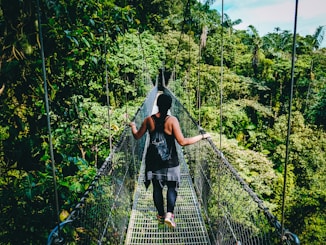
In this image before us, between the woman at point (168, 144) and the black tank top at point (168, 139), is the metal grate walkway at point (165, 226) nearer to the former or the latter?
the woman at point (168, 144)

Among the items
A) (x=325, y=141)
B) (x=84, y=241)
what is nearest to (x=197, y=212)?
(x=84, y=241)

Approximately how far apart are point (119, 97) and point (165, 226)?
5442mm

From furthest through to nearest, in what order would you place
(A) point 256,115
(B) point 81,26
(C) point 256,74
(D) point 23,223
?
(C) point 256,74, (A) point 256,115, (B) point 81,26, (D) point 23,223

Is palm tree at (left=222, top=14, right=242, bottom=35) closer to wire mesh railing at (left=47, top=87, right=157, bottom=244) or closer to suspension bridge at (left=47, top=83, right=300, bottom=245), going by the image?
suspension bridge at (left=47, top=83, right=300, bottom=245)

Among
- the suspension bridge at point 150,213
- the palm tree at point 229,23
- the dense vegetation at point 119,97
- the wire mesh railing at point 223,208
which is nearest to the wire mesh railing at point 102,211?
the suspension bridge at point 150,213

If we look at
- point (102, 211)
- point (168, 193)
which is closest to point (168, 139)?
point (168, 193)

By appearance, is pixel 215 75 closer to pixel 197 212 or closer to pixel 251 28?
pixel 251 28

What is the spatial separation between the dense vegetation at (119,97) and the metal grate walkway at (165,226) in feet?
1.92

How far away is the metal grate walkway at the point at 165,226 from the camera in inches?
72.8

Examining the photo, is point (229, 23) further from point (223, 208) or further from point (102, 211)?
point (102, 211)

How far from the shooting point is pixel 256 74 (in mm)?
14344

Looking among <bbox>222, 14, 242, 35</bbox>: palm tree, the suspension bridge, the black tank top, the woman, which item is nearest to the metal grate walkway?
the suspension bridge

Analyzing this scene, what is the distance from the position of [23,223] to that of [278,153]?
9844 millimetres

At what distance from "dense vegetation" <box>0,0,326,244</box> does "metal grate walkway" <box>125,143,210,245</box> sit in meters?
0.58
